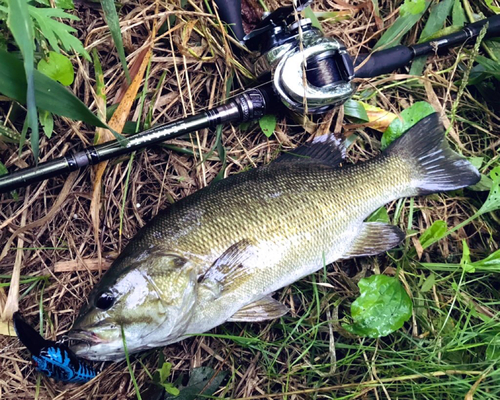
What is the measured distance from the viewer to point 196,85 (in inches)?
103

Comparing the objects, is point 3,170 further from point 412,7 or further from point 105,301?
point 412,7

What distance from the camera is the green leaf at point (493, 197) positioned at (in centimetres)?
265

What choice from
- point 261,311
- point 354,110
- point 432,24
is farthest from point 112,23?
point 432,24

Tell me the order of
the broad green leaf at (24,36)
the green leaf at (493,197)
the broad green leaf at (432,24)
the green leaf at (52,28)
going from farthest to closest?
the broad green leaf at (432,24)
the green leaf at (493,197)
the green leaf at (52,28)
the broad green leaf at (24,36)

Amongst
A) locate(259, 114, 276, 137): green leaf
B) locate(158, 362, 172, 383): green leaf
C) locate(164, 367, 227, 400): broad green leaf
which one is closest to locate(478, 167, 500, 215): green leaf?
locate(259, 114, 276, 137): green leaf

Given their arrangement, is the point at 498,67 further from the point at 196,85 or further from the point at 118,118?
the point at 118,118

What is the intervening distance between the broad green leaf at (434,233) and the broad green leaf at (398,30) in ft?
3.80

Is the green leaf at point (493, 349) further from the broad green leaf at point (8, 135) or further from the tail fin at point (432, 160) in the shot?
the broad green leaf at point (8, 135)

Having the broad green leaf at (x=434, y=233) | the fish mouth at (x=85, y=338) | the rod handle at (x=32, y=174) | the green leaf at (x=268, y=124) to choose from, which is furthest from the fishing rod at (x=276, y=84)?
the broad green leaf at (x=434, y=233)

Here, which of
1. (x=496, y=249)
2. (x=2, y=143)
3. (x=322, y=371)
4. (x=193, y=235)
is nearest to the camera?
(x=193, y=235)

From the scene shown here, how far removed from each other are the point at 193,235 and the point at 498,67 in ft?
7.21

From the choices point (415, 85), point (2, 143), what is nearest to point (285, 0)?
point (415, 85)

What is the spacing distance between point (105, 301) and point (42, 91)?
1.01 meters

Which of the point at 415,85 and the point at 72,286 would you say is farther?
the point at 415,85
